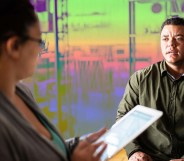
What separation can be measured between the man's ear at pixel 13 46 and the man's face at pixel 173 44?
53.5 inches

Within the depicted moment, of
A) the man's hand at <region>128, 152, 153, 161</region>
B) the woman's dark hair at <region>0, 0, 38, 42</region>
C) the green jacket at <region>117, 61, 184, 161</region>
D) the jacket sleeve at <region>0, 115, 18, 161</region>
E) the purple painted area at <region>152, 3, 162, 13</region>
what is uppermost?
the purple painted area at <region>152, 3, 162, 13</region>

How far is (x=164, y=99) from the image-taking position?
195 cm

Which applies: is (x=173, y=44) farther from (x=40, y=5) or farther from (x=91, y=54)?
(x=40, y=5)

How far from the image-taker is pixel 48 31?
2.94 meters

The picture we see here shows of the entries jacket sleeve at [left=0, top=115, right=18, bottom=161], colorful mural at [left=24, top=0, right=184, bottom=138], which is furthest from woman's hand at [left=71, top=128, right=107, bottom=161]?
colorful mural at [left=24, top=0, right=184, bottom=138]

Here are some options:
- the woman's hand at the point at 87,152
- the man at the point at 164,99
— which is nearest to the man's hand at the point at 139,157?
the man at the point at 164,99

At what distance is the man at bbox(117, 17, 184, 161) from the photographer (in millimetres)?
1898

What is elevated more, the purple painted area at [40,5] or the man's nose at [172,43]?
the purple painted area at [40,5]

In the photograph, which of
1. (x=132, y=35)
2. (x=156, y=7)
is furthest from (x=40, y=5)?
(x=156, y=7)

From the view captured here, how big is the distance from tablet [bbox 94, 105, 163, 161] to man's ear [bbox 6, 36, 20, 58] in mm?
459

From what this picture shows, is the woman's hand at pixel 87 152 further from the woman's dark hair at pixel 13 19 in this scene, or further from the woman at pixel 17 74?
the woman's dark hair at pixel 13 19

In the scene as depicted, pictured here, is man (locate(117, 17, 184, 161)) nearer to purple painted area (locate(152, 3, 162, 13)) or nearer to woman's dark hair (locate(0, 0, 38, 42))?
purple painted area (locate(152, 3, 162, 13))

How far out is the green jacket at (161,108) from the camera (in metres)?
1.90

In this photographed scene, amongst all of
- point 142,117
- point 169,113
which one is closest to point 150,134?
point 169,113
